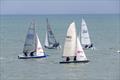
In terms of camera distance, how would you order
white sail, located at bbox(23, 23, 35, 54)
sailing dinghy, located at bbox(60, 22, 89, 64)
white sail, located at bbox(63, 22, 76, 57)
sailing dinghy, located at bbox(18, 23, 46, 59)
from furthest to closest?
white sail, located at bbox(23, 23, 35, 54), sailing dinghy, located at bbox(18, 23, 46, 59), white sail, located at bbox(63, 22, 76, 57), sailing dinghy, located at bbox(60, 22, 89, 64)

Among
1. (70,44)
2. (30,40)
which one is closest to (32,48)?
(30,40)

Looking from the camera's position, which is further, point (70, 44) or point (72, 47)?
point (72, 47)

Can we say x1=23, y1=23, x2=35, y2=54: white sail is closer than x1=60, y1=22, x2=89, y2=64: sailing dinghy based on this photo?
No

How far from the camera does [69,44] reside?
217 ft

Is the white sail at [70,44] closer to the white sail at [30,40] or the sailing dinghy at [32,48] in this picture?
the sailing dinghy at [32,48]

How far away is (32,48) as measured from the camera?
71.9 m

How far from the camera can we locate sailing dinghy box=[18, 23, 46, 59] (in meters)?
70.6

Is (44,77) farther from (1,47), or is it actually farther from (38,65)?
(1,47)

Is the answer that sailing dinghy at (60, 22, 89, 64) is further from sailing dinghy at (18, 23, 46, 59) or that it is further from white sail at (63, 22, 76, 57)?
sailing dinghy at (18, 23, 46, 59)

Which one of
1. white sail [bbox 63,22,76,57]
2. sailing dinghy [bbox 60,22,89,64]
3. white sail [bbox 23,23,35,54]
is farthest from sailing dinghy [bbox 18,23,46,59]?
sailing dinghy [bbox 60,22,89,64]

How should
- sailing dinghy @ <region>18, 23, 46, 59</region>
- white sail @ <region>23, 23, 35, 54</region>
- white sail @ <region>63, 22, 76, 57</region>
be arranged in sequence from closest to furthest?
white sail @ <region>63, 22, 76, 57</region>, sailing dinghy @ <region>18, 23, 46, 59</region>, white sail @ <region>23, 23, 35, 54</region>

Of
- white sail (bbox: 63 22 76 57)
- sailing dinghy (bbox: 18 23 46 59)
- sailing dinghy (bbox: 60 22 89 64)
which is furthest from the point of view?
sailing dinghy (bbox: 18 23 46 59)

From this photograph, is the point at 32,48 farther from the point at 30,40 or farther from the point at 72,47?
the point at 72,47

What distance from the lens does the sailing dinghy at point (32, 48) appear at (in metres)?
70.6
